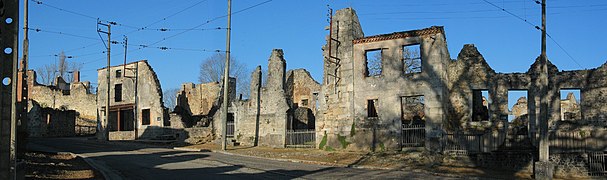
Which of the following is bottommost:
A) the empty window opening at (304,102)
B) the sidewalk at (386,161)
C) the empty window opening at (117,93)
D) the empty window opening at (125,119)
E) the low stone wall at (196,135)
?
the sidewalk at (386,161)

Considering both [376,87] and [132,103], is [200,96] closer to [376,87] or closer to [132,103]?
[132,103]

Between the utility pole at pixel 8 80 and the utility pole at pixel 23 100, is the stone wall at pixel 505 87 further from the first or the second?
the utility pole at pixel 8 80

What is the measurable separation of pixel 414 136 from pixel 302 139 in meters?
7.27

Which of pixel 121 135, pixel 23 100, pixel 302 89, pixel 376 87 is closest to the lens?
pixel 23 100

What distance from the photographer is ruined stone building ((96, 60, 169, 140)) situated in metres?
41.9

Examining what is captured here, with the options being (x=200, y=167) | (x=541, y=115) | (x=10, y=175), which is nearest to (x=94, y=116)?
(x=200, y=167)

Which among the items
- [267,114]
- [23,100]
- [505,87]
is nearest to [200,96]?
[267,114]

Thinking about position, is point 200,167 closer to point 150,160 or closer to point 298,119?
point 150,160

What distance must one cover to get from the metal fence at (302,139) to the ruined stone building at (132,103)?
42.7ft

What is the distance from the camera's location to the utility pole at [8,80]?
7105 millimetres

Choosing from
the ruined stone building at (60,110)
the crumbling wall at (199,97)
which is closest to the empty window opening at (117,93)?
the ruined stone building at (60,110)

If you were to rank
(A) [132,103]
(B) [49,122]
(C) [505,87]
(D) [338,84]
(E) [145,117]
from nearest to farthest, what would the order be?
(C) [505,87] → (D) [338,84] → (E) [145,117] → (A) [132,103] → (B) [49,122]

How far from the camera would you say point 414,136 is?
27.5 meters

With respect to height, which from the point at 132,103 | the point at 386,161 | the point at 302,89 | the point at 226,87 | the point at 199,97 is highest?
the point at 302,89
